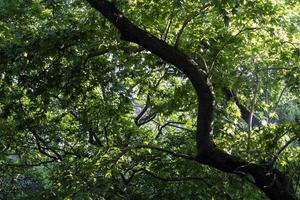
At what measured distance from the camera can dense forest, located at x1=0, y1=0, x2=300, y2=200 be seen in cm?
620

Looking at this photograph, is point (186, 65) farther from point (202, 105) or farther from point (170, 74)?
point (170, 74)

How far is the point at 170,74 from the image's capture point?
26.6 ft

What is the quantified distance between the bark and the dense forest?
12 millimetres

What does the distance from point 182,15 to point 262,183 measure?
2378 millimetres

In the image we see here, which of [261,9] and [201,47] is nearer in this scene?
[261,9]

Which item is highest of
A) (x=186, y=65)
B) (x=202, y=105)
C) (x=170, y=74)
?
(x=170, y=74)

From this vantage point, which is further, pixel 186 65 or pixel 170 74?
pixel 170 74

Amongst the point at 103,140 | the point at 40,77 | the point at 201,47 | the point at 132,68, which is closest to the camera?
the point at 40,77

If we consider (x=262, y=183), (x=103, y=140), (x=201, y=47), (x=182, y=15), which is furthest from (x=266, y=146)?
(x=103, y=140)

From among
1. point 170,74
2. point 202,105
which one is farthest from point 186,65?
point 170,74

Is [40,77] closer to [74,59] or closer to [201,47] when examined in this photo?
[74,59]

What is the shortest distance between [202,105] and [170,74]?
204 centimetres

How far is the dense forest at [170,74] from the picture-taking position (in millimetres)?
6195

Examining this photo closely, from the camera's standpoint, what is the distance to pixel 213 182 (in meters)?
7.42
